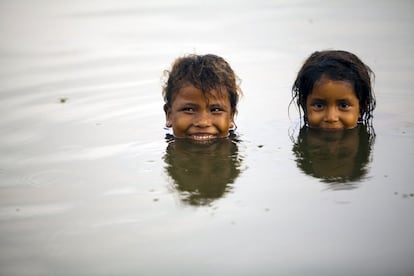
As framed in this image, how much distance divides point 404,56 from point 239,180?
167 inches

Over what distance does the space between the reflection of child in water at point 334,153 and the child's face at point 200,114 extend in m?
0.67

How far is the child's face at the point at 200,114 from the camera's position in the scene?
17.9 ft

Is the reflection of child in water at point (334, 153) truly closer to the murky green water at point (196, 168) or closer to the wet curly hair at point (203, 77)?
the murky green water at point (196, 168)

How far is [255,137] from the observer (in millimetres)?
5648

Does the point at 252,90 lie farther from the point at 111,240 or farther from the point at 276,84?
the point at 111,240

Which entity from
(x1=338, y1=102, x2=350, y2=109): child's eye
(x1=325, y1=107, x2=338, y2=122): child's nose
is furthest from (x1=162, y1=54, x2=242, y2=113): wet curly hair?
(x1=338, y1=102, x2=350, y2=109): child's eye

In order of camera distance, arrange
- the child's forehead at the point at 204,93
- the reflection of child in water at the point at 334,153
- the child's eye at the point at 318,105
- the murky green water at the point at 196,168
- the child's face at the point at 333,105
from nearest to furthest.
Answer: the murky green water at the point at 196,168 < the reflection of child in water at the point at 334,153 < the child's forehead at the point at 204,93 < the child's face at the point at 333,105 < the child's eye at the point at 318,105

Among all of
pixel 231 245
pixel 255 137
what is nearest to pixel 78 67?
pixel 255 137

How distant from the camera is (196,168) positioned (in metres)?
4.74

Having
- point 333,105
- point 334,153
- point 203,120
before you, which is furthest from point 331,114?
point 203,120

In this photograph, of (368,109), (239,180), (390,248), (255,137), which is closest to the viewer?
(390,248)

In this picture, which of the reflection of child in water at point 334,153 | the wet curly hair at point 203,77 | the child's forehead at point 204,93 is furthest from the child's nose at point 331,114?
the child's forehead at point 204,93

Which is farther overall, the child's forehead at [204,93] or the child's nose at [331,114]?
the child's nose at [331,114]

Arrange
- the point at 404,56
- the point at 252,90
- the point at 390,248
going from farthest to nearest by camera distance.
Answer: the point at 404,56 → the point at 252,90 → the point at 390,248
